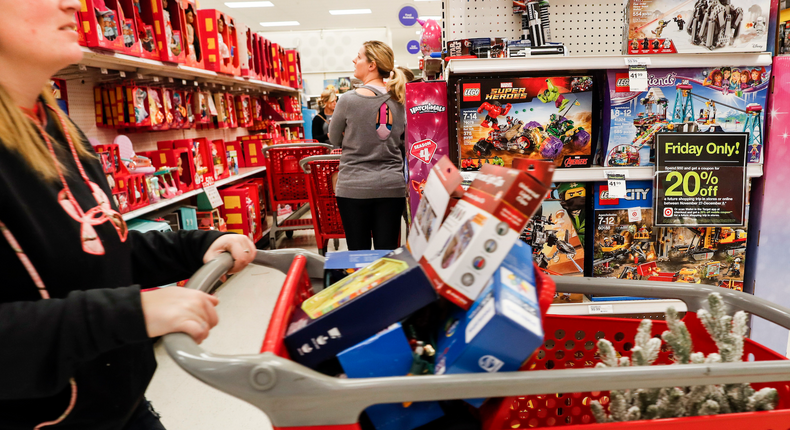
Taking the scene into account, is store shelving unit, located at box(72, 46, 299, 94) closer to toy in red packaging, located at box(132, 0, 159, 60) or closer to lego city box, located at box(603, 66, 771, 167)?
toy in red packaging, located at box(132, 0, 159, 60)

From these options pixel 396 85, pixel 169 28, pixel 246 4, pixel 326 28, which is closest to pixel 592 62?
pixel 396 85

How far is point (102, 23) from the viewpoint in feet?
8.61

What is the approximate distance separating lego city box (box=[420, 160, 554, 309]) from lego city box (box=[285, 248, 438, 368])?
35 mm

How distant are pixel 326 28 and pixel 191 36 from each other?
11.7 meters

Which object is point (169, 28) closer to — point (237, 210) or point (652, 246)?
point (237, 210)

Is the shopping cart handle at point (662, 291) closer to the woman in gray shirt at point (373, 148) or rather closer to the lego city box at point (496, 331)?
the lego city box at point (496, 331)

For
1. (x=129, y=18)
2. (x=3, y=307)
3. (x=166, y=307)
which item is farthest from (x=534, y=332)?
(x=129, y=18)

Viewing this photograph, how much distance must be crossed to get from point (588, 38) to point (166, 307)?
2440 mm

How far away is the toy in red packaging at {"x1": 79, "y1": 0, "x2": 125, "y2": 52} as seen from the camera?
245 centimetres

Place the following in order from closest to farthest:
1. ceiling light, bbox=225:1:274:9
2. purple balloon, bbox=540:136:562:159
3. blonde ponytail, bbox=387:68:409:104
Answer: purple balloon, bbox=540:136:562:159
blonde ponytail, bbox=387:68:409:104
ceiling light, bbox=225:1:274:9

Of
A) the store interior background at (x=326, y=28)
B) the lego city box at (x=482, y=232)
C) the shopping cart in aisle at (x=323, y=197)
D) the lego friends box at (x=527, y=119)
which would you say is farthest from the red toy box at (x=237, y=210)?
the store interior background at (x=326, y=28)

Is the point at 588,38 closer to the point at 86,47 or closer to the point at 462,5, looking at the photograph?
the point at 462,5

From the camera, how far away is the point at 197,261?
45.8 inches

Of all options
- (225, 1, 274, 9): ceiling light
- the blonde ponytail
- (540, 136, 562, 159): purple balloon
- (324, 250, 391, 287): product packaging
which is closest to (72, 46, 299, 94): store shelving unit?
the blonde ponytail
